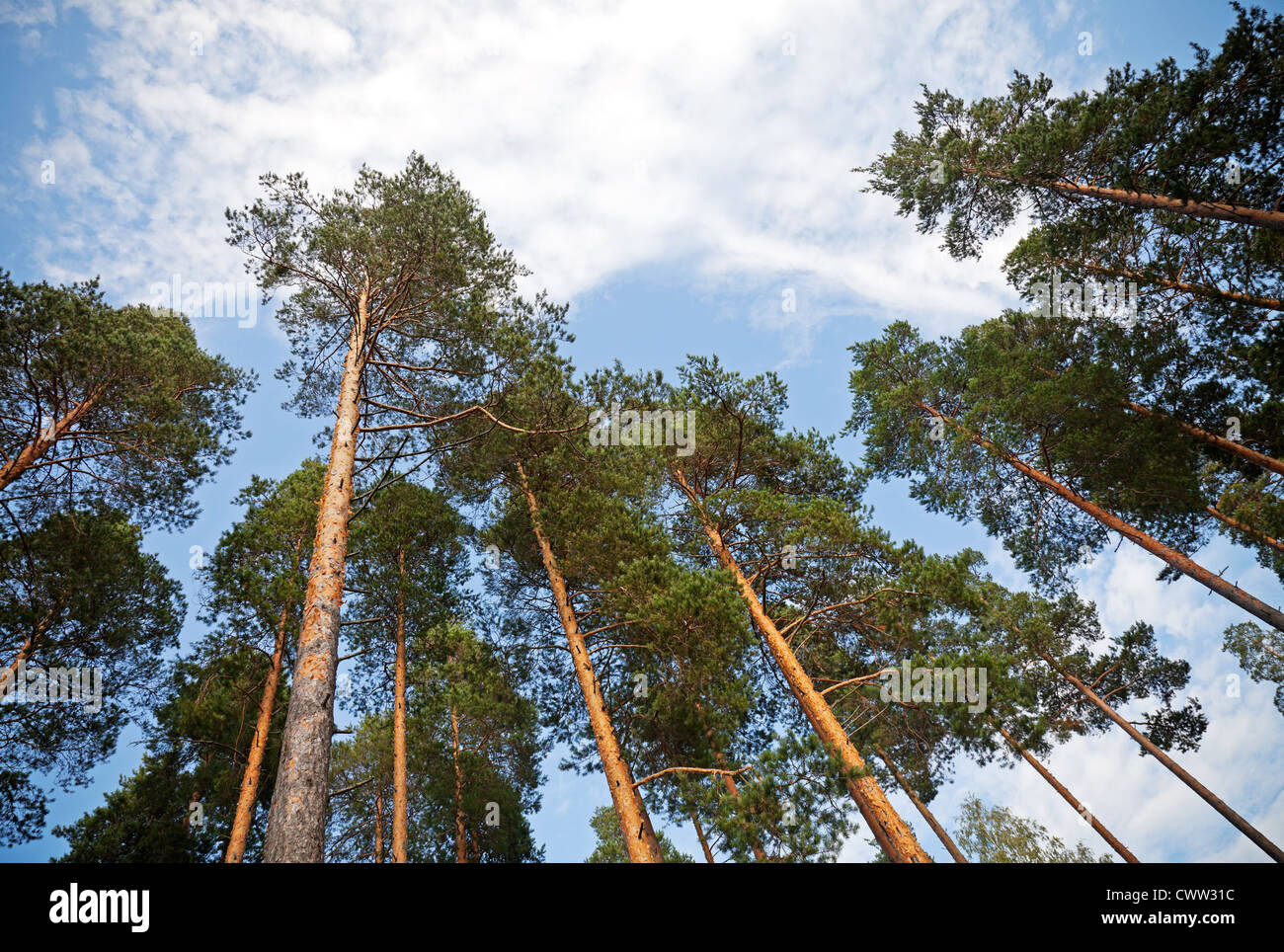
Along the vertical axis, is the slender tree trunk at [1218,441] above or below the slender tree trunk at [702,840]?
above

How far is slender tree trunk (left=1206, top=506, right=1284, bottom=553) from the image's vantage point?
39.2 feet

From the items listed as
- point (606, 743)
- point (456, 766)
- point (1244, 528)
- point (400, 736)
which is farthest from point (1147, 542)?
point (456, 766)

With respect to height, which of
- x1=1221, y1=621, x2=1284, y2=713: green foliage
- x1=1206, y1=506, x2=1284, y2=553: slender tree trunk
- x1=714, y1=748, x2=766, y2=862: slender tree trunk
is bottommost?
x1=714, y1=748, x2=766, y2=862: slender tree trunk

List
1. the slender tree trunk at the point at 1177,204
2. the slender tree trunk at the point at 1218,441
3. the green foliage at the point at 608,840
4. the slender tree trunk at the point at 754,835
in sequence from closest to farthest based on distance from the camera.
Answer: the slender tree trunk at the point at 754,835, the slender tree trunk at the point at 1177,204, the slender tree trunk at the point at 1218,441, the green foliage at the point at 608,840

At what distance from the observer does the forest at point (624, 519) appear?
909 cm

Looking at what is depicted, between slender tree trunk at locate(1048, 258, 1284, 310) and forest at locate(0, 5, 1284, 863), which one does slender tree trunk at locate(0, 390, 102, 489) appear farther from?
slender tree trunk at locate(1048, 258, 1284, 310)


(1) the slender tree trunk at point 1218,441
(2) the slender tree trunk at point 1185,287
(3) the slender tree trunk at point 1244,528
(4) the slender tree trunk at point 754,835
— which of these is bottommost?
(4) the slender tree trunk at point 754,835

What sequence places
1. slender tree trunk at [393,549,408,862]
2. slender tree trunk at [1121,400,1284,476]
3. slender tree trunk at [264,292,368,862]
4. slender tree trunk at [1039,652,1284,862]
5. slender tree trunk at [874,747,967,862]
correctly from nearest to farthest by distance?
slender tree trunk at [264,292,368,862], slender tree trunk at [393,549,408,862], slender tree trunk at [1121,400,1284,476], slender tree trunk at [1039,652,1284,862], slender tree trunk at [874,747,967,862]

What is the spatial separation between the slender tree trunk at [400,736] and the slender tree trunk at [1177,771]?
680 inches

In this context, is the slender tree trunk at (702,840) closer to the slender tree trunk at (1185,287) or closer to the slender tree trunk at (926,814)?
the slender tree trunk at (926,814)

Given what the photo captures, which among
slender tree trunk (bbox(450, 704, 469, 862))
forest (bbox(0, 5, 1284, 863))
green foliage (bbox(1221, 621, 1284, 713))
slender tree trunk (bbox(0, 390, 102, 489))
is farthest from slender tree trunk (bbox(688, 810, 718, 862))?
green foliage (bbox(1221, 621, 1284, 713))

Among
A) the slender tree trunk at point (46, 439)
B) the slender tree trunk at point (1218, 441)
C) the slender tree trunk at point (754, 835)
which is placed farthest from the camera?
the slender tree trunk at point (1218, 441)

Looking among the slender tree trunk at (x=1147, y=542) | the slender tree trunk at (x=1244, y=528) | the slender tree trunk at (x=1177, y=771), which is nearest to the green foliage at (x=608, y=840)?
the slender tree trunk at (x=1177, y=771)

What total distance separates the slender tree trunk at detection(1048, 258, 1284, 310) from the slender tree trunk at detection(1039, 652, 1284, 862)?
1046 centimetres
